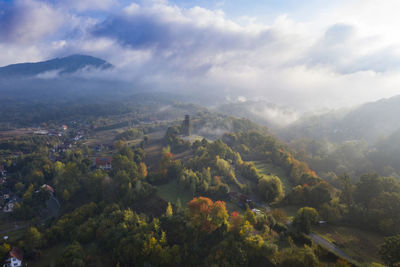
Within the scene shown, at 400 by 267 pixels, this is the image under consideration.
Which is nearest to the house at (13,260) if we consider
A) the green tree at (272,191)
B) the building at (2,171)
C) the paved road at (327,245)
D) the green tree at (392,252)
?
the green tree at (272,191)

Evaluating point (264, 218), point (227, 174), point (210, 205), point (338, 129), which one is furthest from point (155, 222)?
point (338, 129)

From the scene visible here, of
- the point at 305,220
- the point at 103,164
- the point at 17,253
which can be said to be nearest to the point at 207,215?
the point at 305,220

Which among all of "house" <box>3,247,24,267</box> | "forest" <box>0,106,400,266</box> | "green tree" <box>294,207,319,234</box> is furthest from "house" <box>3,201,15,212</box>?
"green tree" <box>294,207,319,234</box>

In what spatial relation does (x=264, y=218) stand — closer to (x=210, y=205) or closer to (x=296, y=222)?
(x=296, y=222)

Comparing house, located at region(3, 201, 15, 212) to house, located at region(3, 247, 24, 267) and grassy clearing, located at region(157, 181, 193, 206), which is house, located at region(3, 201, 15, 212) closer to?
house, located at region(3, 247, 24, 267)

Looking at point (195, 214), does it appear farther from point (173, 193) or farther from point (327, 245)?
point (327, 245)
